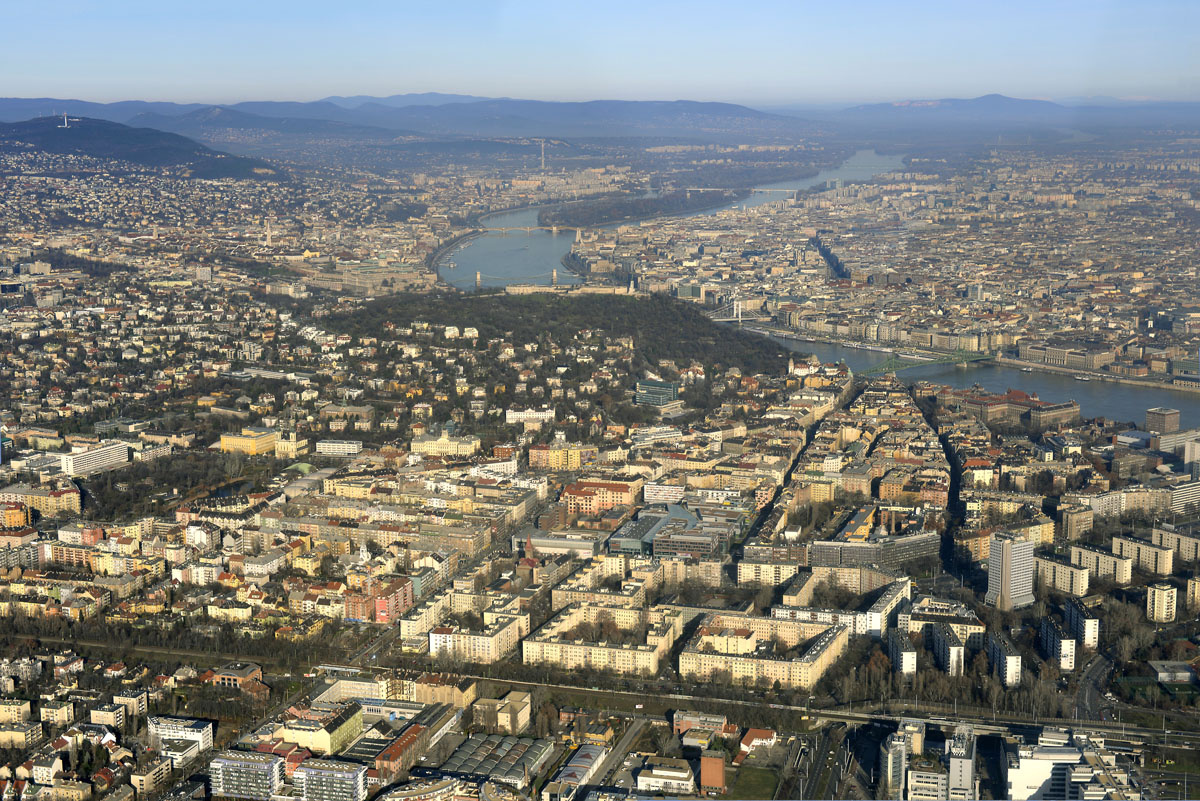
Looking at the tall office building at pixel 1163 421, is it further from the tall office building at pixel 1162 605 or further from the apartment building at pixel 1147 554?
the tall office building at pixel 1162 605

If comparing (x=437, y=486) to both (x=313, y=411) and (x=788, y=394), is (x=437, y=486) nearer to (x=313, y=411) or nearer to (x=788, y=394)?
(x=313, y=411)

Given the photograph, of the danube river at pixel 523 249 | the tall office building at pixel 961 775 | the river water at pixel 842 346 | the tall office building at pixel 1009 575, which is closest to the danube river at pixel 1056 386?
the river water at pixel 842 346

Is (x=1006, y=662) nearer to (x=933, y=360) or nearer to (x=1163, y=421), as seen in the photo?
(x=1163, y=421)

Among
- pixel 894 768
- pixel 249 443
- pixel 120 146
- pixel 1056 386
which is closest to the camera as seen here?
pixel 894 768

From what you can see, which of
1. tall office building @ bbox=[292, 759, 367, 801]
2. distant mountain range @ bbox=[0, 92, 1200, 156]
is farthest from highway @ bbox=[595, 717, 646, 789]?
distant mountain range @ bbox=[0, 92, 1200, 156]

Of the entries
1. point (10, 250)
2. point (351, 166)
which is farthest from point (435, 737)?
point (351, 166)

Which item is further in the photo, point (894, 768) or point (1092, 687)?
point (1092, 687)

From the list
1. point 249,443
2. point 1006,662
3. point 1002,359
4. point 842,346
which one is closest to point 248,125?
point 842,346

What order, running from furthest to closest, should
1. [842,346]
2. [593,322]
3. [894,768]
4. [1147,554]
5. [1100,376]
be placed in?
[842,346]
[593,322]
[1100,376]
[1147,554]
[894,768]
